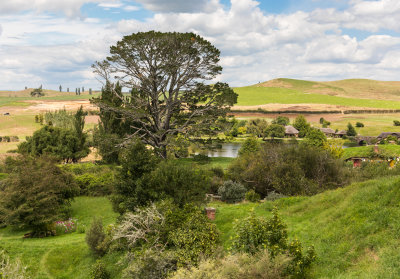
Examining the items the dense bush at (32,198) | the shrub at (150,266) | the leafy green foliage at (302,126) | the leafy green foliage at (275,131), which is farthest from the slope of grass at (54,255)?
the leafy green foliage at (302,126)

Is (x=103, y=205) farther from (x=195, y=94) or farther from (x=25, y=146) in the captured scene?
(x=25, y=146)

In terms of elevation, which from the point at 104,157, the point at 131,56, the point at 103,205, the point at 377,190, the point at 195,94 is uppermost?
the point at 131,56

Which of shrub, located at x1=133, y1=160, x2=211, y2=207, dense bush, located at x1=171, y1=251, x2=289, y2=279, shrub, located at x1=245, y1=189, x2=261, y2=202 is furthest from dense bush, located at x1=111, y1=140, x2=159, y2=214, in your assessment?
shrub, located at x1=245, y1=189, x2=261, y2=202

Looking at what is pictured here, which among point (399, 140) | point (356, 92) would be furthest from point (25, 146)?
point (356, 92)

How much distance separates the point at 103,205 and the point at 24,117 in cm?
7392

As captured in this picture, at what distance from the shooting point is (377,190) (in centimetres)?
1357

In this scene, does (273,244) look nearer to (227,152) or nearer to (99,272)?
(99,272)

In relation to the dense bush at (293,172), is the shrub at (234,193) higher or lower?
lower

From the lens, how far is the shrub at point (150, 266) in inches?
479

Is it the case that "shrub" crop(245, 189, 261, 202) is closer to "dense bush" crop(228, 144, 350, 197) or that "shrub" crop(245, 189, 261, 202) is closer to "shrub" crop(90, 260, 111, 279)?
"dense bush" crop(228, 144, 350, 197)

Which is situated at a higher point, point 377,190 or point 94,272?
point 377,190

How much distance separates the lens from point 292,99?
155500 mm

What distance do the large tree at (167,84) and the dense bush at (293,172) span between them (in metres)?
9.57

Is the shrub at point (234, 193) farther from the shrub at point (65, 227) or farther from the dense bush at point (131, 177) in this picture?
the shrub at point (65, 227)
